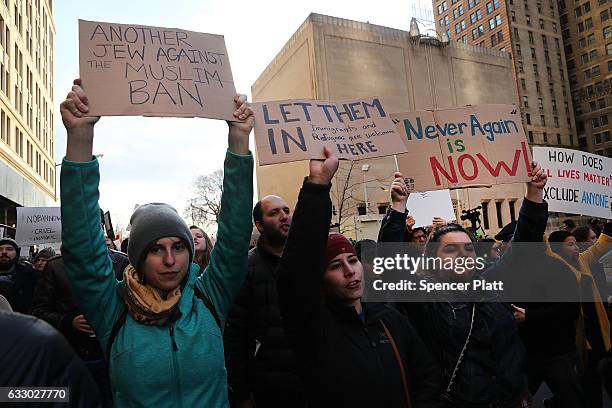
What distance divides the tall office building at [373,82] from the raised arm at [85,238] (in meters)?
32.6

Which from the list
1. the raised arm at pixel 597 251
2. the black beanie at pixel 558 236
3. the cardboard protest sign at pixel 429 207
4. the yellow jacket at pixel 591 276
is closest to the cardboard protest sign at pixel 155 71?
the yellow jacket at pixel 591 276

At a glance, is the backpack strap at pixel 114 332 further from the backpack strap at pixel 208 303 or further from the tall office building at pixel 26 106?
the tall office building at pixel 26 106

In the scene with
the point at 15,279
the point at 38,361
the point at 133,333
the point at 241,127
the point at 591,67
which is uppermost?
the point at 591,67

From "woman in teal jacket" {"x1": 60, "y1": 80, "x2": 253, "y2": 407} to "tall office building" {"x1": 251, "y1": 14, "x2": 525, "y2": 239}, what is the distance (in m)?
32.5

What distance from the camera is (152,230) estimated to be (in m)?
2.05

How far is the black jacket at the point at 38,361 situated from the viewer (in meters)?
0.89

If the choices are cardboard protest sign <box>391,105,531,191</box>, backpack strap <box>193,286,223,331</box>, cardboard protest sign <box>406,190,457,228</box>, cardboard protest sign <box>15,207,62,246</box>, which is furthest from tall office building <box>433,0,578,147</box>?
backpack strap <box>193,286,223,331</box>

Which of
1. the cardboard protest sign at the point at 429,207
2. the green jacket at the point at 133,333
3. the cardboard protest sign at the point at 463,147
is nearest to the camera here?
the green jacket at the point at 133,333

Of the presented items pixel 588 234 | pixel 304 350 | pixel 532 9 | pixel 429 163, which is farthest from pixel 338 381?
pixel 532 9

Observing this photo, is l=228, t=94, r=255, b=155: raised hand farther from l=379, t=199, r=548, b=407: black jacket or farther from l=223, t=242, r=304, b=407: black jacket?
l=379, t=199, r=548, b=407: black jacket

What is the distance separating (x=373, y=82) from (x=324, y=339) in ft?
140

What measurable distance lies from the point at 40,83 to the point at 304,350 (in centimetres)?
3630

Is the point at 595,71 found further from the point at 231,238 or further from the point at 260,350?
the point at 231,238

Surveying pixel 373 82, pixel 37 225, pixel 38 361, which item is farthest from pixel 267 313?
pixel 373 82
